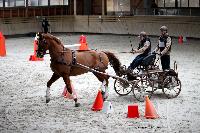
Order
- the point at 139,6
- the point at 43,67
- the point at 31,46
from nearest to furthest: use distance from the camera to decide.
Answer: the point at 43,67 < the point at 31,46 < the point at 139,6

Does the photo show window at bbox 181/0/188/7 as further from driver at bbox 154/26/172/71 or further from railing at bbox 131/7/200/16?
driver at bbox 154/26/172/71

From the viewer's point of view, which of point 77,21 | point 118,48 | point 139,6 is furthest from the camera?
point 77,21

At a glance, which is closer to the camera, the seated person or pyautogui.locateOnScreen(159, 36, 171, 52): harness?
the seated person

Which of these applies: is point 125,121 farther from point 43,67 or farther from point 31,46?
point 31,46

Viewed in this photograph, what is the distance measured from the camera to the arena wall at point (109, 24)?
103 feet

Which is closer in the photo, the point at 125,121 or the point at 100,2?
the point at 125,121

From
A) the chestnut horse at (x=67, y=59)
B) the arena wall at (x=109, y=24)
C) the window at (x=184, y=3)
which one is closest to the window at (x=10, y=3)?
the arena wall at (x=109, y=24)

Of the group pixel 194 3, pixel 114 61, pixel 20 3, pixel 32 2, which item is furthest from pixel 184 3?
pixel 114 61

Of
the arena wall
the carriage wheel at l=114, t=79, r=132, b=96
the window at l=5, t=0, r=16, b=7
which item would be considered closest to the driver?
the carriage wheel at l=114, t=79, r=132, b=96

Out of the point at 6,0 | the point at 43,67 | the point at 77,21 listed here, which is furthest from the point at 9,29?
the point at 43,67

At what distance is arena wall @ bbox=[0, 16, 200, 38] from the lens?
31.5 m

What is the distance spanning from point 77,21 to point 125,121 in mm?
27661

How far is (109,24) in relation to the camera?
36.4 metres

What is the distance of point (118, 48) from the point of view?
26.4m
